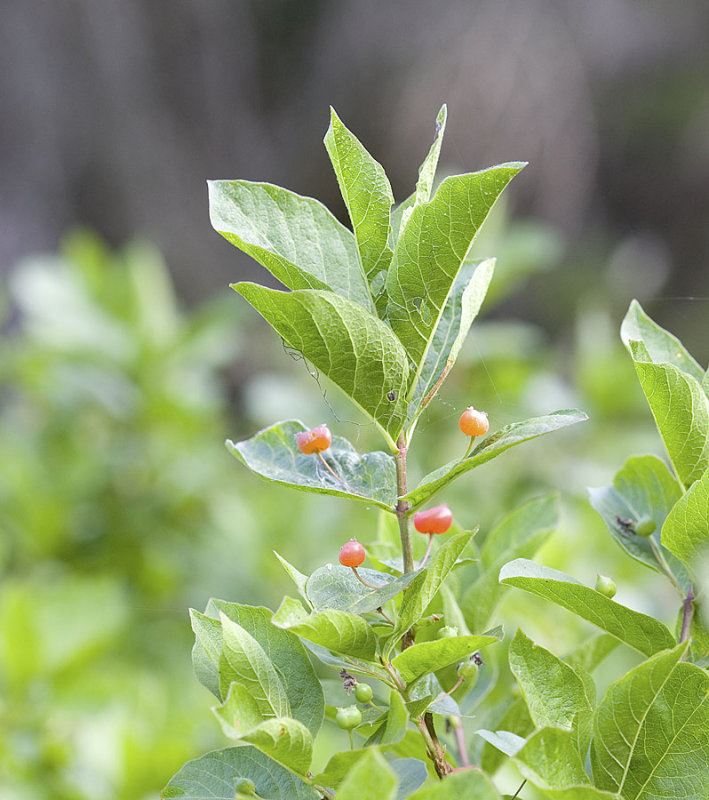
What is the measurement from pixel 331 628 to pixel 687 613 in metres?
0.21

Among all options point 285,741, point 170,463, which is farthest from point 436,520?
point 170,463

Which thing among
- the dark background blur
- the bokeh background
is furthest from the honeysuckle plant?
the dark background blur

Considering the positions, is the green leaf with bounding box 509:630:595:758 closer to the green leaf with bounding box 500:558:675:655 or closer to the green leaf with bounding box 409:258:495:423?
the green leaf with bounding box 500:558:675:655

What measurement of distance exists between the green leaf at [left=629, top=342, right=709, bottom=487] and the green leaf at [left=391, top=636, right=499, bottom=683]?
15 centimetres

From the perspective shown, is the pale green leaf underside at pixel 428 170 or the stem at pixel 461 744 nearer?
the pale green leaf underside at pixel 428 170

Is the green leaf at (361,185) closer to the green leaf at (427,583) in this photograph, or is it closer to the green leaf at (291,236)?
the green leaf at (291,236)

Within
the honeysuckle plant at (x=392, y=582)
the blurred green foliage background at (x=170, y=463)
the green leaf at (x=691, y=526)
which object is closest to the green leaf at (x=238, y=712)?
the honeysuckle plant at (x=392, y=582)

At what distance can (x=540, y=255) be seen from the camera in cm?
160

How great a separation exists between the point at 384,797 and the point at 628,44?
4373mm

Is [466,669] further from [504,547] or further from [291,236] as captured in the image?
[291,236]

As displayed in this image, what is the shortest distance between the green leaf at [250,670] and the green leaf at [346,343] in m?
0.13

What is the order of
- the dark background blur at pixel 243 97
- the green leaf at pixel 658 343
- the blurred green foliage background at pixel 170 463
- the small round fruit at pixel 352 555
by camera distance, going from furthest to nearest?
1. the dark background blur at pixel 243 97
2. the blurred green foliage background at pixel 170 463
3. the green leaf at pixel 658 343
4. the small round fruit at pixel 352 555

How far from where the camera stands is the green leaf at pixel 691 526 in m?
0.41

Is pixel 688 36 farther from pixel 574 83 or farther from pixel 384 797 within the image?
pixel 384 797
